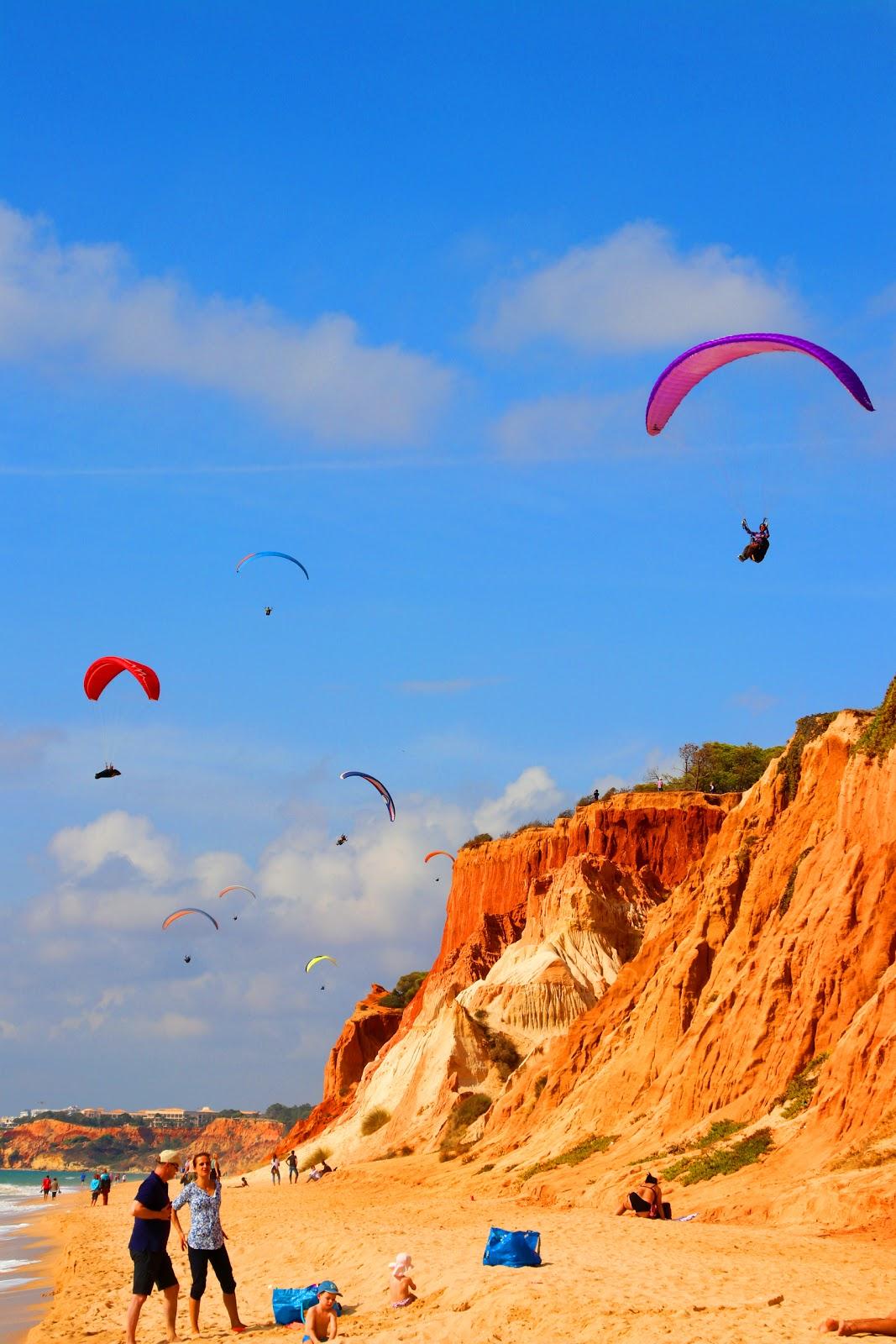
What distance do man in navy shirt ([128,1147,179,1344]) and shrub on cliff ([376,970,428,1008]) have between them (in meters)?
59.8

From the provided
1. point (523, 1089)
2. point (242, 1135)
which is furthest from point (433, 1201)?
point (242, 1135)

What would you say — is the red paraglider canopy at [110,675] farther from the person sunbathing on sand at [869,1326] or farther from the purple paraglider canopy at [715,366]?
the person sunbathing on sand at [869,1326]

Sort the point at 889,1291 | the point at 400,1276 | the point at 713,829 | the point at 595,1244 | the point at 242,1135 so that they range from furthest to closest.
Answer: the point at 242,1135
the point at 713,829
the point at 595,1244
the point at 400,1276
the point at 889,1291

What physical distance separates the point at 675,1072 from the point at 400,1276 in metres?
16.3

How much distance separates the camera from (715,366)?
22922 millimetres

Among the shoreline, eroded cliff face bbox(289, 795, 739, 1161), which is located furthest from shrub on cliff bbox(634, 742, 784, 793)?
the shoreline

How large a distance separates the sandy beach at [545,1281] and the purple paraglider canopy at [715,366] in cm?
1184

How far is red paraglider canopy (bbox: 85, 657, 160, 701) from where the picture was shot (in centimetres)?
3356

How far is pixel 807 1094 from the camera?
2377cm

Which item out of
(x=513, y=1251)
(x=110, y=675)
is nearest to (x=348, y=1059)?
(x=110, y=675)

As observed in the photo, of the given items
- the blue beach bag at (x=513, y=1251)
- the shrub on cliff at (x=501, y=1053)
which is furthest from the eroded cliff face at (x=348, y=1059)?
the blue beach bag at (x=513, y=1251)

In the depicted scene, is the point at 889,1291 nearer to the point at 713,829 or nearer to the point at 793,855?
the point at 793,855

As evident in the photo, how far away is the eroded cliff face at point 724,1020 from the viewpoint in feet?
70.9

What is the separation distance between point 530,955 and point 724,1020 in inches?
943
